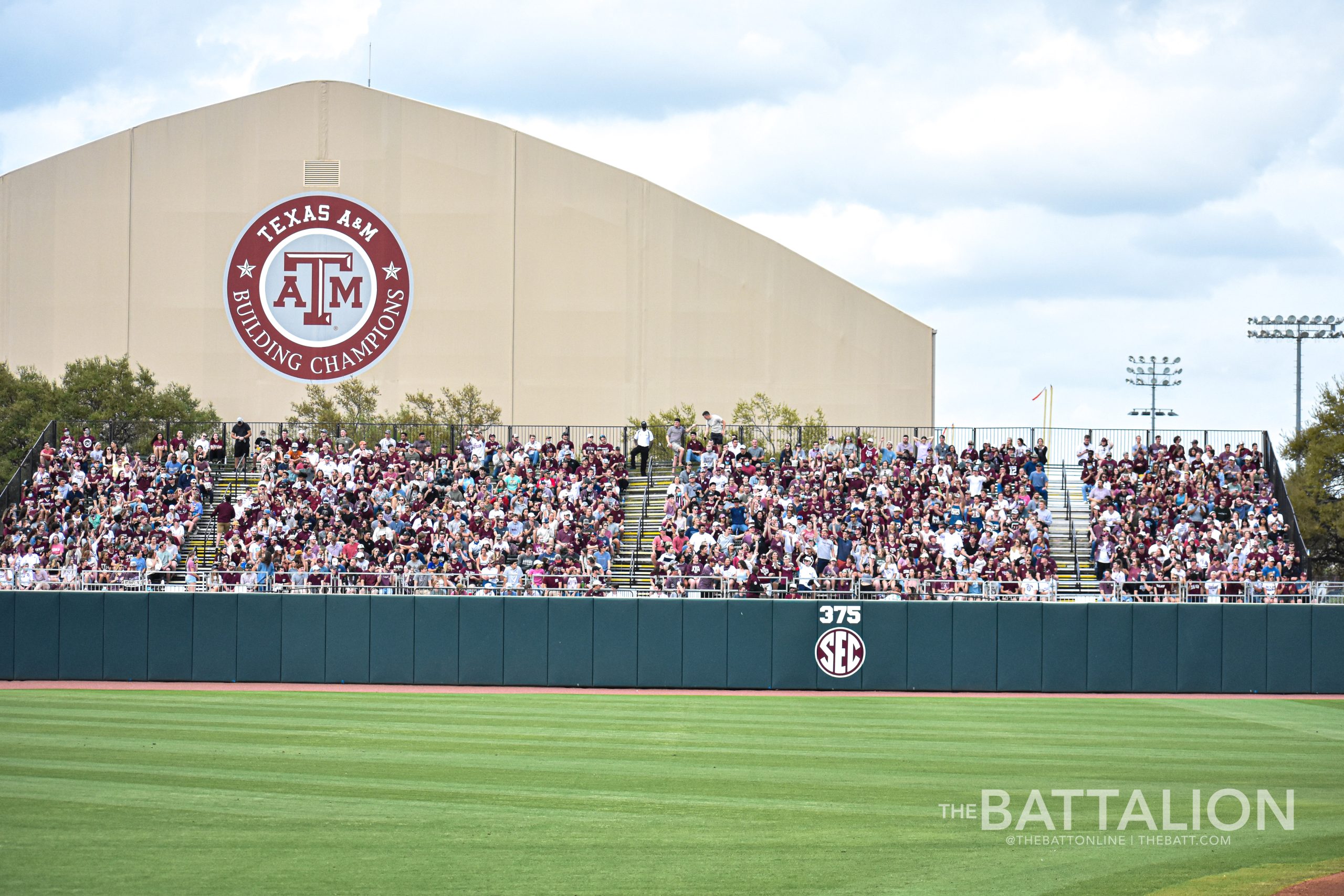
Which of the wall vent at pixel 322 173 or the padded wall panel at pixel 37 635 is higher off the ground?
the wall vent at pixel 322 173

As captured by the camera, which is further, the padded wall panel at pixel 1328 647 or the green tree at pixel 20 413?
the green tree at pixel 20 413

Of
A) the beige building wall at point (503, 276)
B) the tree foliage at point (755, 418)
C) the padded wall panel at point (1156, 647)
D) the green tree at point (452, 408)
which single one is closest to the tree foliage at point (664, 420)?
the tree foliage at point (755, 418)

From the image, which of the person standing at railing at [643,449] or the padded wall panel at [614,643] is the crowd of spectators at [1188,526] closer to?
the padded wall panel at [614,643]

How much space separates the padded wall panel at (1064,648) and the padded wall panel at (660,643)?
695cm

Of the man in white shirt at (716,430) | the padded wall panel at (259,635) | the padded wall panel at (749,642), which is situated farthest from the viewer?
the man in white shirt at (716,430)

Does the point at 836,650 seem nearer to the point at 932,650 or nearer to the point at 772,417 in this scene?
the point at 932,650

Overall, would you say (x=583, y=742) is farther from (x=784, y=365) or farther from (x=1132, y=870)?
(x=784, y=365)

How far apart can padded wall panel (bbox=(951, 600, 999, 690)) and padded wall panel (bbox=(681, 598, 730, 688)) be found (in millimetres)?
4361

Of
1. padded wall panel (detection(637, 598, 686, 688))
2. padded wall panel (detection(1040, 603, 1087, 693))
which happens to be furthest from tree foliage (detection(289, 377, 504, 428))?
padded wall panel (detection(1040, 603, 1087, 693))

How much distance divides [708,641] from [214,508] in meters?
13.5

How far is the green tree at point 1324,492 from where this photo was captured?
4103cm

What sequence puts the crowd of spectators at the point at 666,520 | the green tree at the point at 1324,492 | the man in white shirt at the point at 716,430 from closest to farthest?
the crowd of spectators at the point at 666,520 → the man in white shirt at the point at 716,430 → the green tree at the point at 1324,492

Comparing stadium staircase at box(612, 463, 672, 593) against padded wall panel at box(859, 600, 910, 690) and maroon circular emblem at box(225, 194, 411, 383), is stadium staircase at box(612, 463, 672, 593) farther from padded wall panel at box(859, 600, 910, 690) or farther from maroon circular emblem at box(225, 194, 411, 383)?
maroon circular emblem at box(225, 194, 411, 383)

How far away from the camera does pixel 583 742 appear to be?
16.4 m
